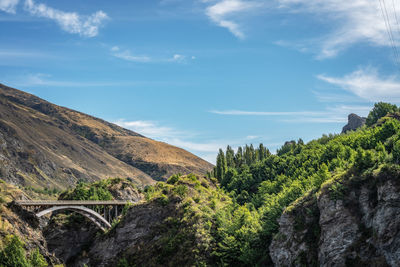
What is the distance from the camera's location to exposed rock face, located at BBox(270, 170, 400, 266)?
188 ft

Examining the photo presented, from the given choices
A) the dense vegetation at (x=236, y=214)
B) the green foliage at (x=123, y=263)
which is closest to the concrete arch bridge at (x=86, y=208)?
the dense vegetation at (x=236, y=214)

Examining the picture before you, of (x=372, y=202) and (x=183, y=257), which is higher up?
(x=372, y=202)

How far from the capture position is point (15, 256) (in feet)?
245

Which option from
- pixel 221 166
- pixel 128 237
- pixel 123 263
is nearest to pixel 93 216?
pixel 128 237

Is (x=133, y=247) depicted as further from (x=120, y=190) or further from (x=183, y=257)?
(x=120, y=190)

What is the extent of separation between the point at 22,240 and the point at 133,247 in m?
26.4

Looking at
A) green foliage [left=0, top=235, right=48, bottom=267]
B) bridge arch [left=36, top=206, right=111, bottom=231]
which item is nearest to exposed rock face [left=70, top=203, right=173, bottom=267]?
bridge arch [left=36, top=206, right=111, bottom=231]

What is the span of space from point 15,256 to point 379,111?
171m

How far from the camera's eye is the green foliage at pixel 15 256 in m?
73.9

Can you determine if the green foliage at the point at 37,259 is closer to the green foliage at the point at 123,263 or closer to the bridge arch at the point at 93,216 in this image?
the bridge arch at the point at 93,216

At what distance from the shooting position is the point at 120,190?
129 meters

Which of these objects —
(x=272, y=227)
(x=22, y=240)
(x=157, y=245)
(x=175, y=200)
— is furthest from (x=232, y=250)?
(x=22, y=240)

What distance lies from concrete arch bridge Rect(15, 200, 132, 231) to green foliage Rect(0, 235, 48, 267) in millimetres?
7780

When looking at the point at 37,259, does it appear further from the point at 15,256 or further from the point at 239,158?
the point at 239,158
